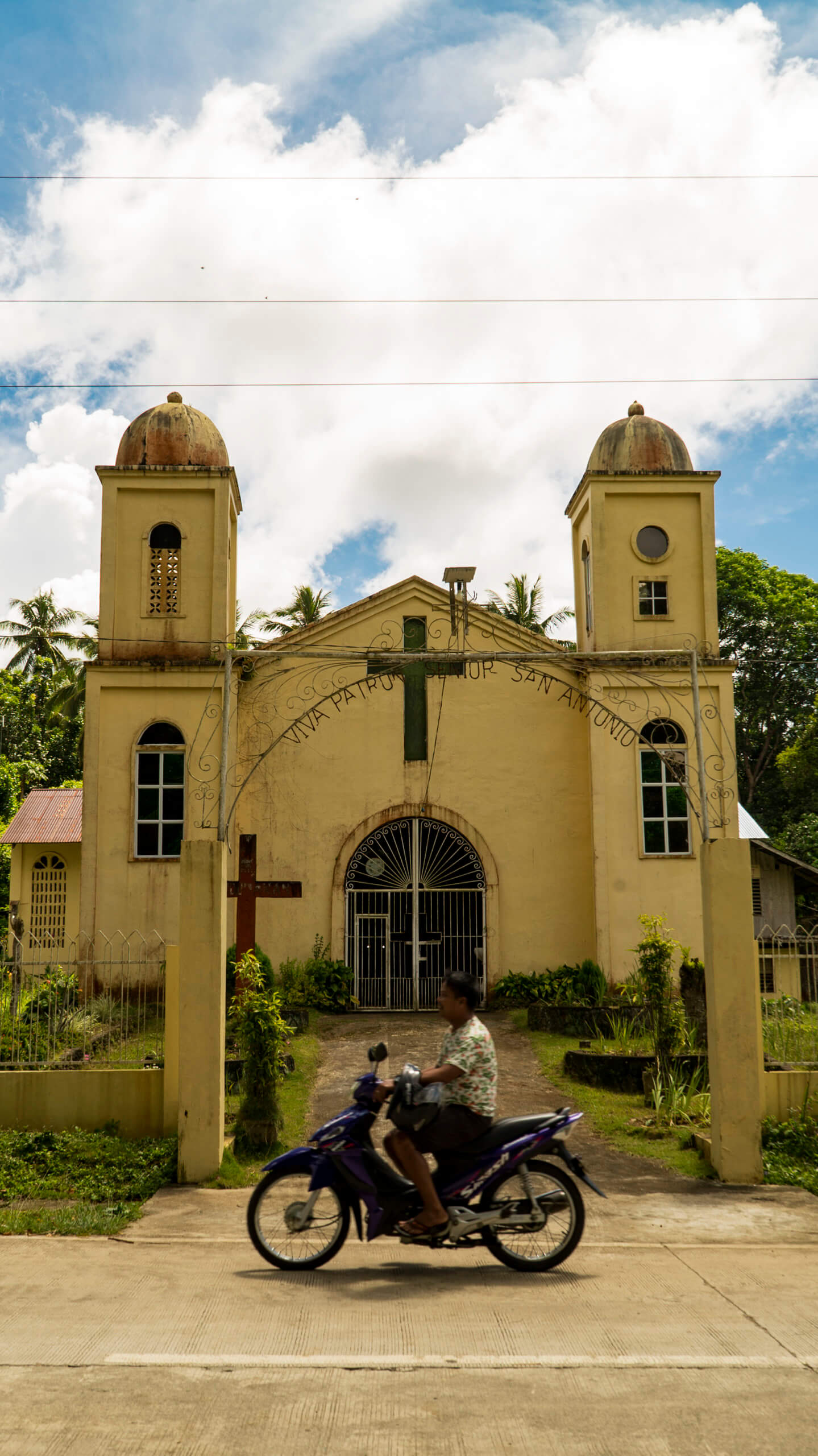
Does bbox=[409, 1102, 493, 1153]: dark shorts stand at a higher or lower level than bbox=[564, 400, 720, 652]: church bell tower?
lower

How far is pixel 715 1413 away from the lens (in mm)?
4133

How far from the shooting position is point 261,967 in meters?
13.2

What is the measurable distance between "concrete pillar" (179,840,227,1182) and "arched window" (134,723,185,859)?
748 centimetres

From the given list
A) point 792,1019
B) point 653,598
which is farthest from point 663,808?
point 792,1019

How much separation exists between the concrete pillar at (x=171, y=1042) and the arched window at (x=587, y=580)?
10007 millimetres

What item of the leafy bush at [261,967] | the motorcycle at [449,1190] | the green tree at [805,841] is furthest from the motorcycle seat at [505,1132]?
the green tree at [805,841]

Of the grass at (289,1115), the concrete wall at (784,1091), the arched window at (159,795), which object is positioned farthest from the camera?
the arched window at (159,795)

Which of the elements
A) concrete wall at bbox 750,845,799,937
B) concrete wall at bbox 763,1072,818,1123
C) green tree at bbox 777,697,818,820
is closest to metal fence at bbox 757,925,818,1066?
concrete wall at bbox 763,1072,818,1123

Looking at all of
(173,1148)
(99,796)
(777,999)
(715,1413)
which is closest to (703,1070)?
(777,999)

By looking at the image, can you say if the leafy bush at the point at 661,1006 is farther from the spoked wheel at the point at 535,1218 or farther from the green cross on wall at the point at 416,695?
the green cross on wall at the point at 416,695

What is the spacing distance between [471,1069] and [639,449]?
1313 centimetres

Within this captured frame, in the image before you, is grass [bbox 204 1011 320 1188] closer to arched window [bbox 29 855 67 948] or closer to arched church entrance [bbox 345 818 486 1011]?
arched church entrance [bbox 345 818 486 1011]

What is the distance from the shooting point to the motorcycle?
224 inches

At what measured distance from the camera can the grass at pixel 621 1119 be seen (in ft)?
28.5
